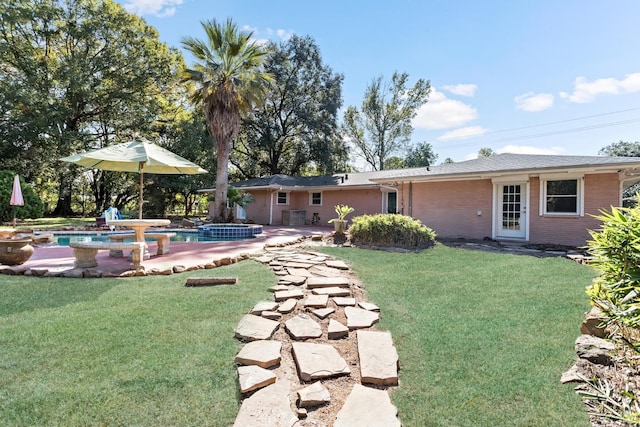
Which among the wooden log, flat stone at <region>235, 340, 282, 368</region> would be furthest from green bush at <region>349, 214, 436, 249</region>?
flat stone at <region>235, 340, 282, 368</region>

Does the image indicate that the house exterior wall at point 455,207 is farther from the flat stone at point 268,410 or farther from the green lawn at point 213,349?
the flat stone at point 268,410

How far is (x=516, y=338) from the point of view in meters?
3.30

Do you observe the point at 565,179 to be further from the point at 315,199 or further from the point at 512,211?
the point at 315,199

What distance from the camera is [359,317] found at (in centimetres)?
396

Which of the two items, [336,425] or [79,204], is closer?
[336,425]

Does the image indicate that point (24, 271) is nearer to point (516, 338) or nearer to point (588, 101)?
point (516, 338)

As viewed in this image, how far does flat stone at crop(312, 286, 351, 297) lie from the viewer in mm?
4749

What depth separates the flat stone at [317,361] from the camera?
9.06 ft

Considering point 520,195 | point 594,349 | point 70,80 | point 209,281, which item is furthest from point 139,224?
point 70,80

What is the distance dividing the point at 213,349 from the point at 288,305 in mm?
1331

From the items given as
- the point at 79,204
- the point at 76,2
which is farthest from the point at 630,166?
the point at 79,204

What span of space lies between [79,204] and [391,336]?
35.4 metres

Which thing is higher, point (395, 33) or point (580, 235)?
point (395, 33)

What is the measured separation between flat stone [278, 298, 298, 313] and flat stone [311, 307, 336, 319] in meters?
0.27
